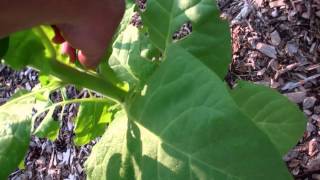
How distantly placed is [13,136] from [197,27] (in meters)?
0.42

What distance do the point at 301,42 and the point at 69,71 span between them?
2.59 feet

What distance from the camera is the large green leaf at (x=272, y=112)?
1.24 m

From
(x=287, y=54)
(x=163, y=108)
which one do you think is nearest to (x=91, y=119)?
(x=163, y=108)

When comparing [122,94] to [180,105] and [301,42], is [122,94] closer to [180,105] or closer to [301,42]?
[180,105]

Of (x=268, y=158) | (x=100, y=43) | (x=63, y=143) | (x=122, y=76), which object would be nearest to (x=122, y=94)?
(x=122, y=76)

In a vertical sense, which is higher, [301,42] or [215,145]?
[215,145]

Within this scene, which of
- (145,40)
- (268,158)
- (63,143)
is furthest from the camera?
(63,143)

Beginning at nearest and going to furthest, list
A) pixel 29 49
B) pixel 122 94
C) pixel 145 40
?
pixel 29 49 → pixel 122 94 → pixel 145 40

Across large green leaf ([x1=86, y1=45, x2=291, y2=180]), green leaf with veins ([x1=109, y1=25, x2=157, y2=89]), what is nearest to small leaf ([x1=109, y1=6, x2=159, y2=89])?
Result: green leaf with veins ([x1=109, y1=25, x2=157, y2=89])

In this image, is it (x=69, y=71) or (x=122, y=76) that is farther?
(x=122, y=76)

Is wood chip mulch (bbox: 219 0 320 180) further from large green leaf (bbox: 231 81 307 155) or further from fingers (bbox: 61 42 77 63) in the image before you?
fingers (bbox: 61 42 77 63)

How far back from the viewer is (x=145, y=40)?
1.23 meters

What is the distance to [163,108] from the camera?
0.96 meters

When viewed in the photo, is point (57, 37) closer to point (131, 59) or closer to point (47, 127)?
point (131, 59)
